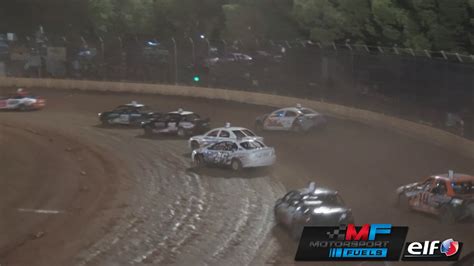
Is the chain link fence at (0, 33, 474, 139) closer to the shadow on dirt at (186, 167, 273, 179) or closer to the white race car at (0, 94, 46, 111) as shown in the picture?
the shadow on dirt at (186, 167, 273, 179)

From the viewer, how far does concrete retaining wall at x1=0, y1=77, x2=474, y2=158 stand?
912 inches

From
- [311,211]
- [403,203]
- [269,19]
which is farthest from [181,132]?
[269,19]

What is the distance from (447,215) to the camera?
1399 centimetres

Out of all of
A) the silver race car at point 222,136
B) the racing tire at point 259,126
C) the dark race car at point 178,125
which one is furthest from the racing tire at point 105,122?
the silver race car at point 222,136

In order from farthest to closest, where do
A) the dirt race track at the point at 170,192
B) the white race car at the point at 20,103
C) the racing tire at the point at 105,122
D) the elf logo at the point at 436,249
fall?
the white race car at the point at 20,103 → the racing tire at the point at 105,122 → the dirt race track at the point at 170,192 → the elf logo at the point at 436,249

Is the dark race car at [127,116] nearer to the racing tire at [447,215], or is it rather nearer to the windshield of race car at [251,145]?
the windshield of race car at [251,145]

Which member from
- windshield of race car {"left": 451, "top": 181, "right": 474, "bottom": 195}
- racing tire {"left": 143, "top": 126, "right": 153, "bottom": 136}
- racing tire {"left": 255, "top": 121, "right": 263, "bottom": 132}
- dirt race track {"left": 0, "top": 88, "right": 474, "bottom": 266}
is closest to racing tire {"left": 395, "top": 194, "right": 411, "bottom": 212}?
dirt race track {"left": 0, "top": 88, "right": 474, "bottom": 266}

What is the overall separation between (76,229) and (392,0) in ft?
74.5

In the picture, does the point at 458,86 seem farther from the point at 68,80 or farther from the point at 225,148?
the point at 68,80

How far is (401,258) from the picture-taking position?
10.3 meters

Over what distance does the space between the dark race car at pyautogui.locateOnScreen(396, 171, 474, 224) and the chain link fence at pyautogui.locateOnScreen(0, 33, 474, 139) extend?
7452mm

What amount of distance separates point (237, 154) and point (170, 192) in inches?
116

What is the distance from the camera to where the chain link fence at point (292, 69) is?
24812mm

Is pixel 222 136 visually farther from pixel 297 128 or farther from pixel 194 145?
pixel 297 128
